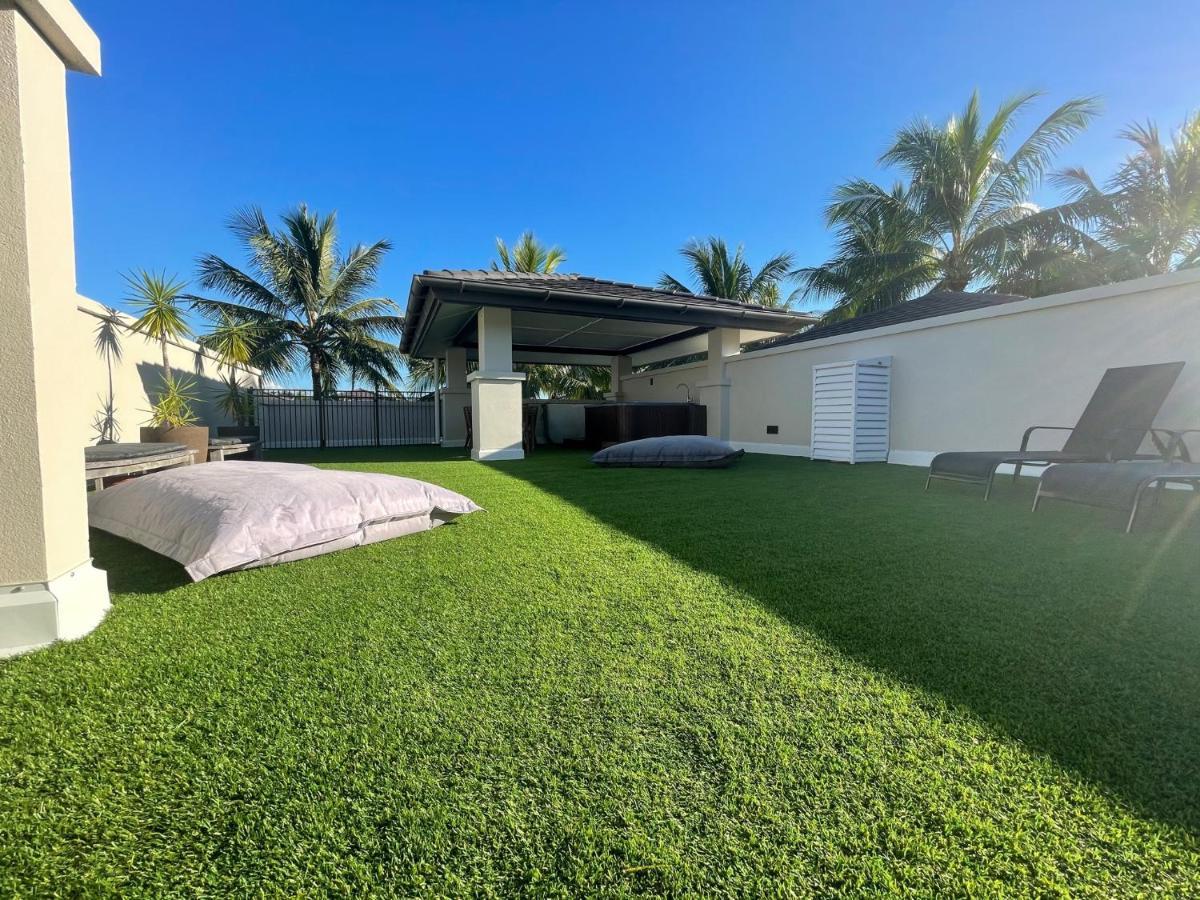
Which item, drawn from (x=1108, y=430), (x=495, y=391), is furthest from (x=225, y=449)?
(x=1108, y=430)

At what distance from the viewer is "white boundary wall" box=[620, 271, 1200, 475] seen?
4586 millimetres

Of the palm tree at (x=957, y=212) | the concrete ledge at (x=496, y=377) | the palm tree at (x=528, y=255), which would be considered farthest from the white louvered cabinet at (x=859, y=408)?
the palm tree at (x=528, y=255)

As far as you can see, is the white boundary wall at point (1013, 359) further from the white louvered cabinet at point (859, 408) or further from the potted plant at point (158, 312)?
the potted plant at point (158, 312)

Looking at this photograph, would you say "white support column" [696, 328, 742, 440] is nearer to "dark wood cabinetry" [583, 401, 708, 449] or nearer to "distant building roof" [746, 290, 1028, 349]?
"dark wood cabinetry" [583, 401, 708, 449]

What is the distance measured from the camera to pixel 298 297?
46.8 ft

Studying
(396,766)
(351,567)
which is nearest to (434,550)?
(351,567)

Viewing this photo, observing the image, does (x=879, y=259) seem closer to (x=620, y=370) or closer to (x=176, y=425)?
(x=620, y=370)

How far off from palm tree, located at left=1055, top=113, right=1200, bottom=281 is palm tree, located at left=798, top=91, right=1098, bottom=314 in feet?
2.87

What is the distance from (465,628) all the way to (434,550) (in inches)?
43.9

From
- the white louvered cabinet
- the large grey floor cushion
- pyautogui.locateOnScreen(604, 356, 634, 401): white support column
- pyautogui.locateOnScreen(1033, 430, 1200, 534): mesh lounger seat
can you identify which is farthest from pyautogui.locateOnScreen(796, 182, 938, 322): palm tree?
the large grey floor cushion

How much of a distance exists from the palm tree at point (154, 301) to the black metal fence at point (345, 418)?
6.18m

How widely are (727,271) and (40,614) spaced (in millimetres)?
20276

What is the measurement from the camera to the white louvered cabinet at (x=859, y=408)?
23.4 feet

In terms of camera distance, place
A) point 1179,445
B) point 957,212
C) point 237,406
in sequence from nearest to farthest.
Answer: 1. point 1179,445
2. point 237,406
3. point 957,212
